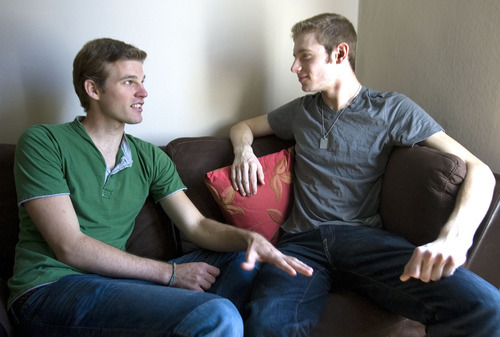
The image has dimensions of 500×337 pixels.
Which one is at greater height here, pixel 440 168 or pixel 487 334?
pixel 440 168

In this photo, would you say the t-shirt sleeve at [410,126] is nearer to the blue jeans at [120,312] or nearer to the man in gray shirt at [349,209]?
the man in gray shirt at [349,209]

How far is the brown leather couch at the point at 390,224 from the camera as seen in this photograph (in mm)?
1209

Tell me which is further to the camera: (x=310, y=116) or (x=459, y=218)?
(x=310, y=116)

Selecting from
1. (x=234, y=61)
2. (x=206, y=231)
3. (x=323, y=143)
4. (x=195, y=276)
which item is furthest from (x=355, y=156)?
(x=234, y=61)

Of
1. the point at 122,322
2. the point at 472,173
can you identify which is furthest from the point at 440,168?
the point at 122,322

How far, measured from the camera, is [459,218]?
1.16 metres

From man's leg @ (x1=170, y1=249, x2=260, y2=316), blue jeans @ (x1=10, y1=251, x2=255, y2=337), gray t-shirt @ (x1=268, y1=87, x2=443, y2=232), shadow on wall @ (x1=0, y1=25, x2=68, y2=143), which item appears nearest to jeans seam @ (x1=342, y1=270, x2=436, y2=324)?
gray t-shirt @ (x1=268, y1=87, x2=443, y2=232)

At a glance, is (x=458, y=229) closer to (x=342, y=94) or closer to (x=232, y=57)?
(x=342, y=94)

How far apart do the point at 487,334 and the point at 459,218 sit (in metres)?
0.32

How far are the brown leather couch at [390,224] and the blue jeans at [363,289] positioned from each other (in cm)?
5

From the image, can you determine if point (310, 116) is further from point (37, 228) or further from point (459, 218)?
point (37, 228)

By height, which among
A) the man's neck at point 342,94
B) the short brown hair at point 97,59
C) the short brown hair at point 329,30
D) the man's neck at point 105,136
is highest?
the short brown hair at point 329,30

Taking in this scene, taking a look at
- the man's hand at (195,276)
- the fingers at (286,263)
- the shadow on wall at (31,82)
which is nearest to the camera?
the fingers at (286,263)

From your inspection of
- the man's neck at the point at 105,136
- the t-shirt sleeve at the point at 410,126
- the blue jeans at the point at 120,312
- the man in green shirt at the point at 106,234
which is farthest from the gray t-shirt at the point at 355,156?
the man's neck at the point at 105,136
